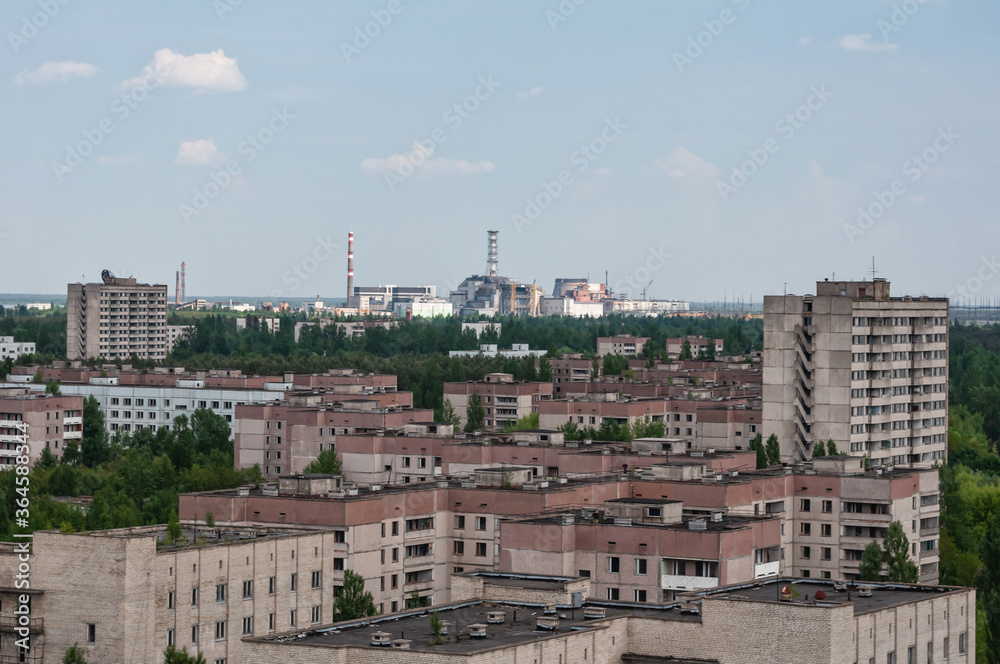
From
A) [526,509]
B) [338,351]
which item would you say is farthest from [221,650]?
[338,351]

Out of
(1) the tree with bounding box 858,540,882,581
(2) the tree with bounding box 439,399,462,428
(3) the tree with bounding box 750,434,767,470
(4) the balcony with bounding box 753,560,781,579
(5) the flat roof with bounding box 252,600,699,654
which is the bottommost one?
(1) the tree with bounding box 858,540,882,581

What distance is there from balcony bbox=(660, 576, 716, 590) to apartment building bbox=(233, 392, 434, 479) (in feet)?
96.8

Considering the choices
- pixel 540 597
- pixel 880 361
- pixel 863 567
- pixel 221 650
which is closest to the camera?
pixel 540 597

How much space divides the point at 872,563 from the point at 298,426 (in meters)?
30.2

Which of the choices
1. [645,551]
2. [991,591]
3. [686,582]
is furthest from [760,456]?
[686,582]

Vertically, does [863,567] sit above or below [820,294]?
below

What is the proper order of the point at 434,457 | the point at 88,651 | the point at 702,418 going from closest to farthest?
the point at 88,651 < the point at 434,457 < the point at 702,418

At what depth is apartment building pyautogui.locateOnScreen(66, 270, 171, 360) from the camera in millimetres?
129250

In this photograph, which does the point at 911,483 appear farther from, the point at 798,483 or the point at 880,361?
the point at 880,361

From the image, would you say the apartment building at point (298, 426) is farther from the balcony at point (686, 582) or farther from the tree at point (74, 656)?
the tree at point (74, 656)

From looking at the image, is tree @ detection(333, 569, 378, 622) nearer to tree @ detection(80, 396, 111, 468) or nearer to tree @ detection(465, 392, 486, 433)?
tree @ detection(465, 392, 486, 433)

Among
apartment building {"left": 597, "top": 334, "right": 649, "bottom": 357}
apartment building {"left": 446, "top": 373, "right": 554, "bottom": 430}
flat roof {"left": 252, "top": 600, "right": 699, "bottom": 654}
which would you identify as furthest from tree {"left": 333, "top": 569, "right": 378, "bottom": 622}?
apartment building {"left": 597, "top": 334, "right": 649, "bottom": 357}

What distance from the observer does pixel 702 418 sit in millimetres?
70625

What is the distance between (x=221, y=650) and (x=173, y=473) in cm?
2883
